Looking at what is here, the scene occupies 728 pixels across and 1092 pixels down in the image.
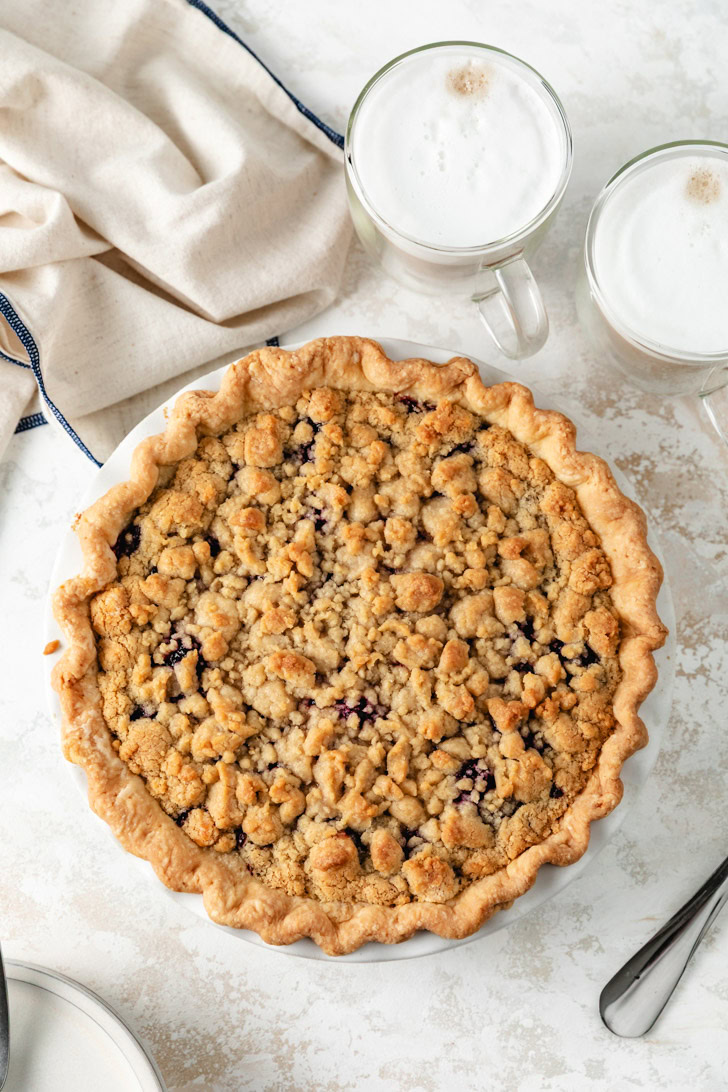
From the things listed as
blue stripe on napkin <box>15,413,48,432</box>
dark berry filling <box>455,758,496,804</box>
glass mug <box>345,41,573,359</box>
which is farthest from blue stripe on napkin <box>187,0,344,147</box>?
dark berry filling <box>455,758,496,804</box>

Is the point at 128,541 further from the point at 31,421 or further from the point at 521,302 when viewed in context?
the point at 521,302

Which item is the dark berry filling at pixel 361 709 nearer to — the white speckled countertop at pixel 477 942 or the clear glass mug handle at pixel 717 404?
the white speckled countertop at pixel 477 942

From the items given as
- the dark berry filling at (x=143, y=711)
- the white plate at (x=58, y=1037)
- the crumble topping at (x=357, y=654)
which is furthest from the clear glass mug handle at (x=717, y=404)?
the white plate at (x=58, y=1037)

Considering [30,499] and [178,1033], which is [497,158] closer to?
[30,499]

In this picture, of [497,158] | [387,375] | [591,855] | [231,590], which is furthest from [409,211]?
[591,855]

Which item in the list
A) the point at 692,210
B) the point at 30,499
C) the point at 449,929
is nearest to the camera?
the point at 449,929

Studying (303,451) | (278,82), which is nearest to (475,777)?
(303,451)

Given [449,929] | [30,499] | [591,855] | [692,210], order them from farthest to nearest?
[30,499], [692,210], [591,855], [449,929]
